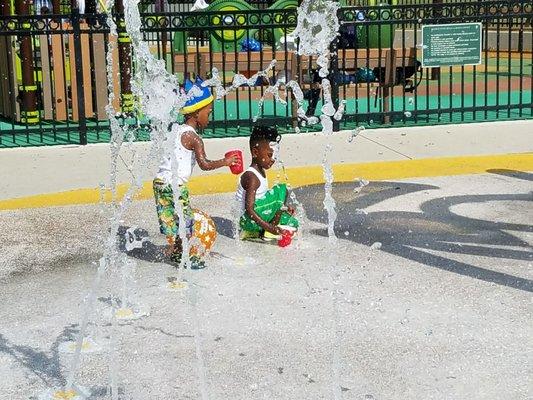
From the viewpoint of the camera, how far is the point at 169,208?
21.0 ft

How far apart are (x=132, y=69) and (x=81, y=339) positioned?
7677 mm

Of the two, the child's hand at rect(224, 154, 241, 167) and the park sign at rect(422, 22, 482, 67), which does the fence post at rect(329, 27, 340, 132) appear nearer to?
the park sign at rect(422, 22, 482, 67)

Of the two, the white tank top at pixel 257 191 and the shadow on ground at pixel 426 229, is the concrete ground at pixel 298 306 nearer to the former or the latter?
the shadow on ground at pixel 426 229

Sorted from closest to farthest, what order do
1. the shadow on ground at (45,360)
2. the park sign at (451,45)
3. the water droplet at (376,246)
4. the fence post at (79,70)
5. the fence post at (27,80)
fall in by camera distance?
1. the shadow on ground at (45,360)
2. the water droplet at (376,246)
3. the fence post at (79,70)
4. the park sign at (451,45)
5. the fence post at (27,80)

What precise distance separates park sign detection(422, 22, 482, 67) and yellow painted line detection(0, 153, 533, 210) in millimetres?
2077

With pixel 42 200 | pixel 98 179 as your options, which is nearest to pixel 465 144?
pixel 98 179

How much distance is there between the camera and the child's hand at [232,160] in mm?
6312

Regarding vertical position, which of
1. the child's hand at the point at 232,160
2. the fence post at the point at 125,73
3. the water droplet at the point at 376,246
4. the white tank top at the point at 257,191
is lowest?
the water droplet at the point at 376,246

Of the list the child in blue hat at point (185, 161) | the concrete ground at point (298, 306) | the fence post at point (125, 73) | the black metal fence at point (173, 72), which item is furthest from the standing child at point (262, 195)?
the fence post at point (125, 73)

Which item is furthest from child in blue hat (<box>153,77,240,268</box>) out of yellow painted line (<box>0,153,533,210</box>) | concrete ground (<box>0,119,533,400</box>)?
yellow painted line (<box>0,153,533,210</box>)

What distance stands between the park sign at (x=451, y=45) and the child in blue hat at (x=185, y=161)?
5667 millimetres

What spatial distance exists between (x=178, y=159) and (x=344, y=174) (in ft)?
10.5

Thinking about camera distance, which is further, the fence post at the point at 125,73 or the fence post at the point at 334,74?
the fence post at the point at 125,73

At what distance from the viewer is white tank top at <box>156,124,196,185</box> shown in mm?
6375
